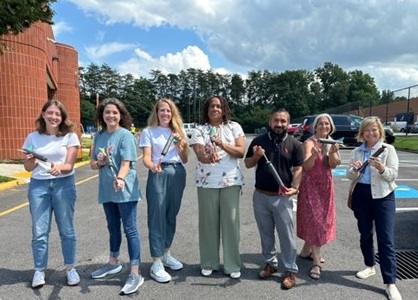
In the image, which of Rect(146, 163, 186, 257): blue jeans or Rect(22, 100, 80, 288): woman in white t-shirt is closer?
Rect(22, 100, 80, 288): woman in white t-shirt

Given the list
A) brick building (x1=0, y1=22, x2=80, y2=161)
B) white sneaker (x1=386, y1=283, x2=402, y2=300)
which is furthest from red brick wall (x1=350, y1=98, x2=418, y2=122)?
white sneaker (x1=386, y1=283, x2=402, y2=300)

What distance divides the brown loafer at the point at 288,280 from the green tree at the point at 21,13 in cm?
793

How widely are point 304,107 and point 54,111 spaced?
8582 centimetres

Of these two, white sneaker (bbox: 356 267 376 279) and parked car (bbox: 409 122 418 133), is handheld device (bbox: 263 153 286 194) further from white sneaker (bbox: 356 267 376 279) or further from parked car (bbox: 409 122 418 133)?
parked car (bbox: 409 122 418 133)

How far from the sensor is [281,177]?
406 cm

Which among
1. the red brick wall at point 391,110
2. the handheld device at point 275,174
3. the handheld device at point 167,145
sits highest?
the red brick wall at point 391,110

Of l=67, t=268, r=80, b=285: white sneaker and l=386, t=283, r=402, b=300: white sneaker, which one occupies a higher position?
l=67, t=268, r=80, b=285: white sneaker

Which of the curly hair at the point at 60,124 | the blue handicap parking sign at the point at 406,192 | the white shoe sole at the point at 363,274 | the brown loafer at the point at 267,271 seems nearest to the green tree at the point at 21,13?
the curly hair at the point at 60,124

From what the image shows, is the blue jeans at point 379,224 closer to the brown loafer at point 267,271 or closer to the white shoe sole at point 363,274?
Result: the white shoe sole at point 363,274

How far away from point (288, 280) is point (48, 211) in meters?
2.57

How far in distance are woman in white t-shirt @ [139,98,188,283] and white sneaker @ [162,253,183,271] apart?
0.18m

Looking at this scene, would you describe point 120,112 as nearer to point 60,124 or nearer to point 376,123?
point 60,124

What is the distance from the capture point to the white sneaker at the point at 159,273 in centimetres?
417

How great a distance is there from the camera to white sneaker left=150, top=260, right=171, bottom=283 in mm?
4168
